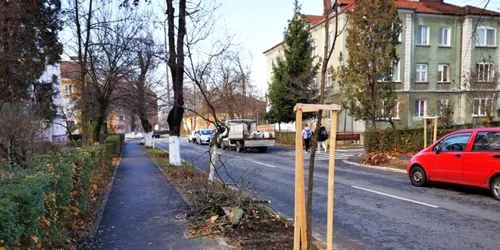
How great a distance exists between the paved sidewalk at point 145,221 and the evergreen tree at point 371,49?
518 inches

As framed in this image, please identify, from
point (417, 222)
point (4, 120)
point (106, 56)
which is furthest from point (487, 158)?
point (106, 56)

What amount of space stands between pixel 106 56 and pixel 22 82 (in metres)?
4.97

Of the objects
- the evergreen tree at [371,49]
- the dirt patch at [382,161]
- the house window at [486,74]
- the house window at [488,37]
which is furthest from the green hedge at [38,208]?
the house window at [488,37]

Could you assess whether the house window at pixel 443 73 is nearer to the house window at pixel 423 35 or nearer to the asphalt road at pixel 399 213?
the house window at pixel 423 35

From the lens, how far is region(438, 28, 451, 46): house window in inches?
1325

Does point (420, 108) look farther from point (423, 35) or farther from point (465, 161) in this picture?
point (465, 161)

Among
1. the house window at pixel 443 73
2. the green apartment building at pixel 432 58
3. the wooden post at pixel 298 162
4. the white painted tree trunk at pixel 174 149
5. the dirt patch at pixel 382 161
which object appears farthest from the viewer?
the house window at pixel 443 73

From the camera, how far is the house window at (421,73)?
33112 millimetres

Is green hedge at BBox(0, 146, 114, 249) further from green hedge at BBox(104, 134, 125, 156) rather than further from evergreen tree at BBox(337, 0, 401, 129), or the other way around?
evergreen tree at BBox(337, 0, 401, 129)

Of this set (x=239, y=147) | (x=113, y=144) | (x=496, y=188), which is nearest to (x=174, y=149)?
(x=113, y=144)

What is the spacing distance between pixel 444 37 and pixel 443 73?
132 inches

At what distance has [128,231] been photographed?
6.12 metres

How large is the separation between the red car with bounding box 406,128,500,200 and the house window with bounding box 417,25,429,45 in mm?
26276

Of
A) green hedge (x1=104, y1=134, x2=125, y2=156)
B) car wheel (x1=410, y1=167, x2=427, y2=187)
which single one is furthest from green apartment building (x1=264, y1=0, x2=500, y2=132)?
car wheel (x1=410, y1=167, x2=427, y2=187)
